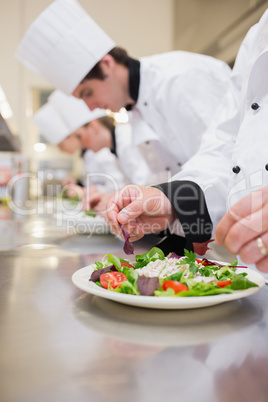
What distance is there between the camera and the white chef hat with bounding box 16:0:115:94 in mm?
1831

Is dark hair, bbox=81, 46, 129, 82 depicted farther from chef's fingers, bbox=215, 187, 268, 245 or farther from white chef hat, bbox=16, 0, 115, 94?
chef's fingers, bbox=215, 187, 268, 245

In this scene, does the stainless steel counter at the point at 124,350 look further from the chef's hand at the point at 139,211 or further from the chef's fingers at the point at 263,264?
the chef's hand at the point at 139,211

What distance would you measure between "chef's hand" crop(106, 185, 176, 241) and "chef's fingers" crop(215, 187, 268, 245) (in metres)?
0.30

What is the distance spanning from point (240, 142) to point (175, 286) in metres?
0.56

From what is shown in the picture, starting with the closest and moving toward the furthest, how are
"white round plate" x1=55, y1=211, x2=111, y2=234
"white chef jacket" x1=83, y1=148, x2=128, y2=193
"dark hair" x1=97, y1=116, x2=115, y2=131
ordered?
"white round plate" x1=55, y1=211, x2=111, y2=234 < "dark hair" x1=97, y1=116, x2=115, y2=131 < "white chef jacket" x1=83, y1=148, x2=128, y2=193

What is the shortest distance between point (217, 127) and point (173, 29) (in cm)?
403

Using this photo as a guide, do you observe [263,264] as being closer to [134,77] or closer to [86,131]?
[134,77]

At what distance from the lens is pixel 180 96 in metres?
1.71

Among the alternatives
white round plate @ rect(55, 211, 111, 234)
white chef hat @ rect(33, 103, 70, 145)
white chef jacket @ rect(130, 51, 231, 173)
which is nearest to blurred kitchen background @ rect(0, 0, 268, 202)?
white chef hat @ rect(33, 103, 70, 145)

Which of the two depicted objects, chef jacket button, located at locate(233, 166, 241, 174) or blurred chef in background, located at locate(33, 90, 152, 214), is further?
blurred chef in background, located at locate(33, 90, 152, 214)

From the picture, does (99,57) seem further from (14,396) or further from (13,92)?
(13,92)

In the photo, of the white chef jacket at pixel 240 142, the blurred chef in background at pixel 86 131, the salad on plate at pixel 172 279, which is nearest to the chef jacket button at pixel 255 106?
the white chef jacket at pixel 240 142

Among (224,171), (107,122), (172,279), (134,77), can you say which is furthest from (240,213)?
(107,122)

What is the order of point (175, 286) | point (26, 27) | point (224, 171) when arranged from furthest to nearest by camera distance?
point (26, 27) < point (224, 171) < point (175, 286)
